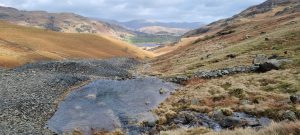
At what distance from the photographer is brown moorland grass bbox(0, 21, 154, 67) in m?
75.0

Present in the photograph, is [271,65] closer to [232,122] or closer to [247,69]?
[247,69]

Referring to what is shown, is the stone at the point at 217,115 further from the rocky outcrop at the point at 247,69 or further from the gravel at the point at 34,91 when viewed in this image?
the rocky outcrop at the point at 247,69

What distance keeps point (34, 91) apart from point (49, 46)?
5684 cm

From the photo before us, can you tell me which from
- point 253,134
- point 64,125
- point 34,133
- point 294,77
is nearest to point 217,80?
point 294,77

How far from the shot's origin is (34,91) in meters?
43.2

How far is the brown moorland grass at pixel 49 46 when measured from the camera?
75000mm

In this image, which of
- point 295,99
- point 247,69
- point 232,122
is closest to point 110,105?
point 232,122

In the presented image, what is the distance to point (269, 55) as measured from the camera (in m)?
56.1

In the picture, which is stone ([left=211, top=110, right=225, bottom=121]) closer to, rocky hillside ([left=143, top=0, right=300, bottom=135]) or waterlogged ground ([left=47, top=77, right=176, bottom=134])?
rocky hillside ([left=143, top=0, right=300, bottom=135])

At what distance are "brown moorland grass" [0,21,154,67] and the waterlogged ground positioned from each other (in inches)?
922

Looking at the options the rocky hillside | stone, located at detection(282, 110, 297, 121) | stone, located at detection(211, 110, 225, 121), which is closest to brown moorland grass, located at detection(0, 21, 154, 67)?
the rocky hillside

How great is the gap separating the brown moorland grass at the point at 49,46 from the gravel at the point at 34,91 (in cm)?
922

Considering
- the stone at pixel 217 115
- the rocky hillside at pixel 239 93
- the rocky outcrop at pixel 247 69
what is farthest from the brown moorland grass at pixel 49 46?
the stone at pixel 217 115

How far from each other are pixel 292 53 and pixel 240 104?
22041 millimetres
